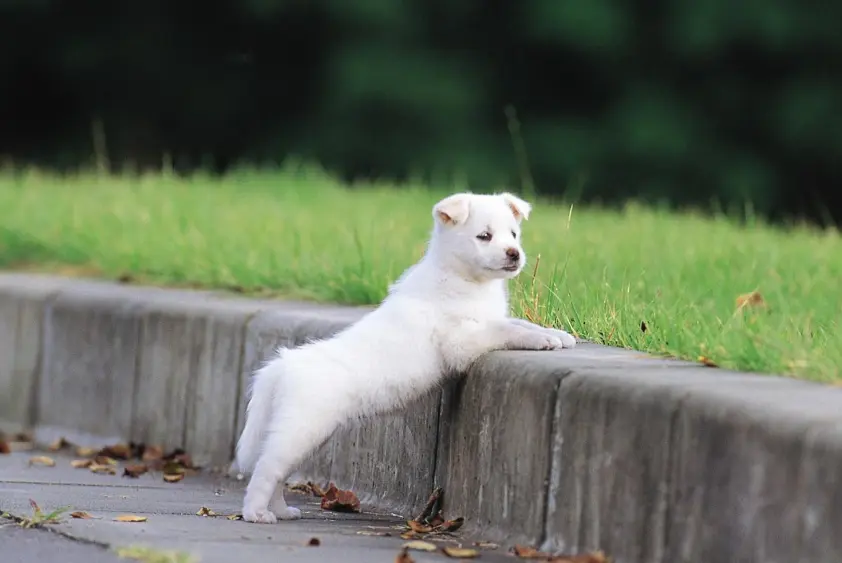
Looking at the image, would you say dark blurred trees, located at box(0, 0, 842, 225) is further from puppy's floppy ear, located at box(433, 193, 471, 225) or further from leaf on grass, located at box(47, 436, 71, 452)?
puppy's floppy ear, located at box(433, 193, 471, 225)

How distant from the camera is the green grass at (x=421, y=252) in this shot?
5656 millimetres

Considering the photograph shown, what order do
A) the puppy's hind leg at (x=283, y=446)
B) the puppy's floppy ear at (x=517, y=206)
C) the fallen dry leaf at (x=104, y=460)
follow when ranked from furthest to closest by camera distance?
the fallen dry leaf at (x=104, y=460) < the puppy's floppy ear at (x=517, y=206) < the puppy's hind leg at (x=283, y=446)

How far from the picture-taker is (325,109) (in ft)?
72.9

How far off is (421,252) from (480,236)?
247 centimetres

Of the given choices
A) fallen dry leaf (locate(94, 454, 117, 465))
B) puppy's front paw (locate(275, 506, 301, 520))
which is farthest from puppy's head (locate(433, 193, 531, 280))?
fallen dry leaf (locate(94, 454, 117, 465))

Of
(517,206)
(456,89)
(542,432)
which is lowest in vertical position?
(542,432)

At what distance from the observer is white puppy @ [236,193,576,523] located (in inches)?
205

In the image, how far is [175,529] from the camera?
4891mm

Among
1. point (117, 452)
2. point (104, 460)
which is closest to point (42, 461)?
point (104, 460)

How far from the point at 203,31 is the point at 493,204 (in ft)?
61.8

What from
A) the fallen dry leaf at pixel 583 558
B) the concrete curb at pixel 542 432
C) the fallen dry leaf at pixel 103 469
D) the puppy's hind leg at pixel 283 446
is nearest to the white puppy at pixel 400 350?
the puppy's hind leg at pixel 283 446

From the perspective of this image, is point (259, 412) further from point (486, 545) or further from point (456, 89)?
point (456, 89)

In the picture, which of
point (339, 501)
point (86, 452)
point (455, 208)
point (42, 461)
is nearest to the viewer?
point (455, 208)

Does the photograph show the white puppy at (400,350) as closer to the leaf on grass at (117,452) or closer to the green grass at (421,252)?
the green grass at (421,252)
